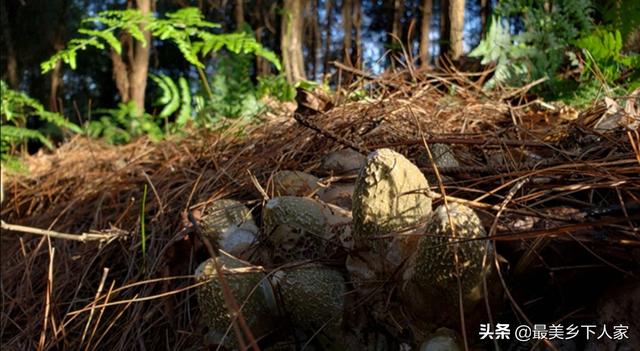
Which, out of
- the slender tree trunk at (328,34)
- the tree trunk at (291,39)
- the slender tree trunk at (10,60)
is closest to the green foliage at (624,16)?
the tree trunk at (291,39)

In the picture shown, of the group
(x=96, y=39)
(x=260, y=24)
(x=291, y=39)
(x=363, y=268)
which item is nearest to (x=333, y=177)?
(x=363, y=268)

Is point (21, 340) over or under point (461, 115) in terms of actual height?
under

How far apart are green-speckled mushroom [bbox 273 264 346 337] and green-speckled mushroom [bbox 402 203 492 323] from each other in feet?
0.67

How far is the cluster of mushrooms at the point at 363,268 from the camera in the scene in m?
1.04

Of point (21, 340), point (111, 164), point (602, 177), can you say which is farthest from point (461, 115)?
point (111, 164)

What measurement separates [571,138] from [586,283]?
2.14 feet

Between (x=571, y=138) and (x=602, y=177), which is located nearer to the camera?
(x=602, y=177)

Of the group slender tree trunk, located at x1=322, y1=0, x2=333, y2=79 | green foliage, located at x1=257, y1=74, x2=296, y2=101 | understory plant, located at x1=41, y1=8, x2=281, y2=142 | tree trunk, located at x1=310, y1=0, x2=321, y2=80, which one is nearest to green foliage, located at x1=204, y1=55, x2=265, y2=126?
understory plant, located at x1=41, y1=8, x2=281, y2=142

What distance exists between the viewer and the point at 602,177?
1221mm

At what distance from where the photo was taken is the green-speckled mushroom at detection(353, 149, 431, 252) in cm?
115

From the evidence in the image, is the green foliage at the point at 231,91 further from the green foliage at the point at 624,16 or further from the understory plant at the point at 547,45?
the green foliage at the point at 624,16

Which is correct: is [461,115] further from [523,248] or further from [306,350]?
[306,350]

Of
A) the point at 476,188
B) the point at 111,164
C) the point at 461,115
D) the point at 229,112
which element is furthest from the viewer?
the point at 229,112

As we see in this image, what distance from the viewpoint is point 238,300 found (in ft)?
4.02
